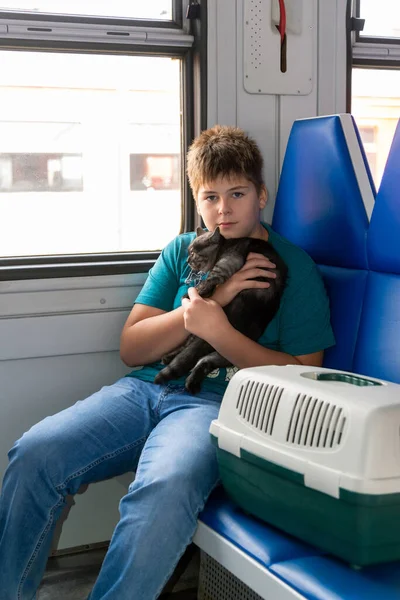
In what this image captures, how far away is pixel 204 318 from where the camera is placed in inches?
86.6

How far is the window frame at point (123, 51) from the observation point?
2.61 m

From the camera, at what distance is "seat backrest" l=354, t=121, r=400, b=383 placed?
2.17 metres

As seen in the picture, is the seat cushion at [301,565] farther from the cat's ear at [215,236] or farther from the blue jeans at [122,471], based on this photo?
the cat's ear at [215,236]

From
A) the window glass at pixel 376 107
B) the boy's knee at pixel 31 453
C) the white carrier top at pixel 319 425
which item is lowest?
the boy's knee at pixel 31 453

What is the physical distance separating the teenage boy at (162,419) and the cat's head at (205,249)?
46 millimetres

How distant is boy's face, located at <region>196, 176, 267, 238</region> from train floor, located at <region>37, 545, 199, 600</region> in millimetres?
1049

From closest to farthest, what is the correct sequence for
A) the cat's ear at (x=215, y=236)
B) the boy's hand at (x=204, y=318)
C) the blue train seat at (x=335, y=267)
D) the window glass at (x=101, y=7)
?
the blue train seat at (x=335, y=267)
the boy's hand at (x=204, y=318)
the cat's ear at (x=215, y=236)
the window glass at (x=101, y=7)

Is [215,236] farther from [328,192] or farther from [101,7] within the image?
[101,7]

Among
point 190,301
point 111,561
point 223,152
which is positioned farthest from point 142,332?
point 111,561

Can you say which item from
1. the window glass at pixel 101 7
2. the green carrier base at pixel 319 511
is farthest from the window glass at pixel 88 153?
the green carrier base at pixel 319 511

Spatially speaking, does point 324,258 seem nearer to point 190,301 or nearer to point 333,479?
point 190,301

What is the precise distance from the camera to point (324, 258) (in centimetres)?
251

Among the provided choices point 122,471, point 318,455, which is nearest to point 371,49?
point 122,471

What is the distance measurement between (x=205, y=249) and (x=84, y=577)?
4.14 ft
